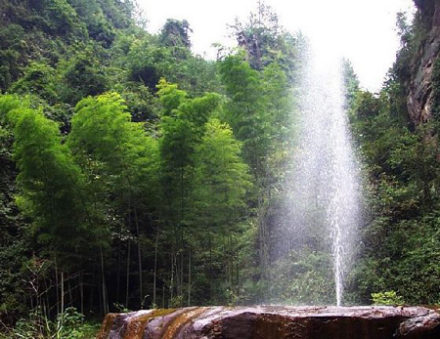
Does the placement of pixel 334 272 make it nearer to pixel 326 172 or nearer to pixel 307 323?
pixel 326 172

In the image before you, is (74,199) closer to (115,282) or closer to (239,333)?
(115,282)

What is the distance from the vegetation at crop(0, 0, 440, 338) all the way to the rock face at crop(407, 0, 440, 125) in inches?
10.1

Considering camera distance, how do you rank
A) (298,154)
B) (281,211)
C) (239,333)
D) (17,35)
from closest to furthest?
(239,333)
(281,211)
(298,154)
(17,35)

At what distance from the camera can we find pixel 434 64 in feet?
38.4

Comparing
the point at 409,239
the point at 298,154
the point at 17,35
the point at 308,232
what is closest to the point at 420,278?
the point at 409,239

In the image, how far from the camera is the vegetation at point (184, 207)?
835 centimetres

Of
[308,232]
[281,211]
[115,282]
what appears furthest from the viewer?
[281,211]

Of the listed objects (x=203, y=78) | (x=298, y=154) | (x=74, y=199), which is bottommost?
(x=74, y=199)

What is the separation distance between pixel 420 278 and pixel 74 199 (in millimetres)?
6283

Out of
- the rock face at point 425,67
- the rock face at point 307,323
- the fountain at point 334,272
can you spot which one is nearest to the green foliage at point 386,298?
the fountain at point 334,272

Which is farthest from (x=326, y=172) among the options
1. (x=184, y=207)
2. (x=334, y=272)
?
(x=184, y=207)

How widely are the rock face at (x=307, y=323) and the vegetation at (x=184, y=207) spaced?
3994 millimetres

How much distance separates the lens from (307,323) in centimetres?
294

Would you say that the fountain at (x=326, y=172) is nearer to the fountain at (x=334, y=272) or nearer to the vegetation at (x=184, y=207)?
the fountain at (x=334, y=272)
